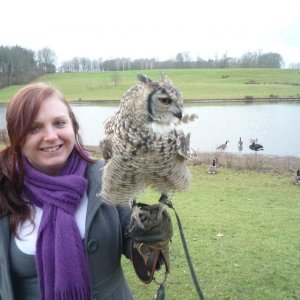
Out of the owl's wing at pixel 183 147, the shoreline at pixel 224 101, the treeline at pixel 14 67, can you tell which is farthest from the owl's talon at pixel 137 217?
the treeline at pixel 14 67

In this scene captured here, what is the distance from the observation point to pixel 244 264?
500 centimetres

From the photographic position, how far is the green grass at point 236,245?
441cm

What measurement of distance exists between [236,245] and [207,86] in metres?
41.4

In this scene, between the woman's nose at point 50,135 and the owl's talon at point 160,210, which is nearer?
the woman's nose at point 50,135

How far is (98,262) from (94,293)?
0.18 metres

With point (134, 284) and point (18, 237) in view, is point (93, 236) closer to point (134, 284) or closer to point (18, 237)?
point (18, 237)

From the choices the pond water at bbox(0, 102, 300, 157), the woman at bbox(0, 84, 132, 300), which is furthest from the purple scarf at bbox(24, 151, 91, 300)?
the pond water at bbox(0, 102, 300, 157)

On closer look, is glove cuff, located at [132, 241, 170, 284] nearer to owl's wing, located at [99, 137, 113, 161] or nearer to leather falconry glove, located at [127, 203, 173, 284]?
leather falconry glove, located at [127, 203, 173, 284]

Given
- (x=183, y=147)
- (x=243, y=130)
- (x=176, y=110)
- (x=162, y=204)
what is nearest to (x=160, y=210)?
(x=162, y=204)

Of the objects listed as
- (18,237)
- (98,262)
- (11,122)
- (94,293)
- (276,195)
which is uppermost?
(11,122)

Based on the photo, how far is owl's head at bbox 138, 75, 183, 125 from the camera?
1.99 metres

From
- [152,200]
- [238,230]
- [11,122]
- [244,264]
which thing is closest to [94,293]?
[11,122]

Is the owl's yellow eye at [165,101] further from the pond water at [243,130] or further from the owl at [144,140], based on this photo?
the pond water at [243,130]

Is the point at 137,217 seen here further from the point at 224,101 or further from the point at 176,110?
the point at 224,101
